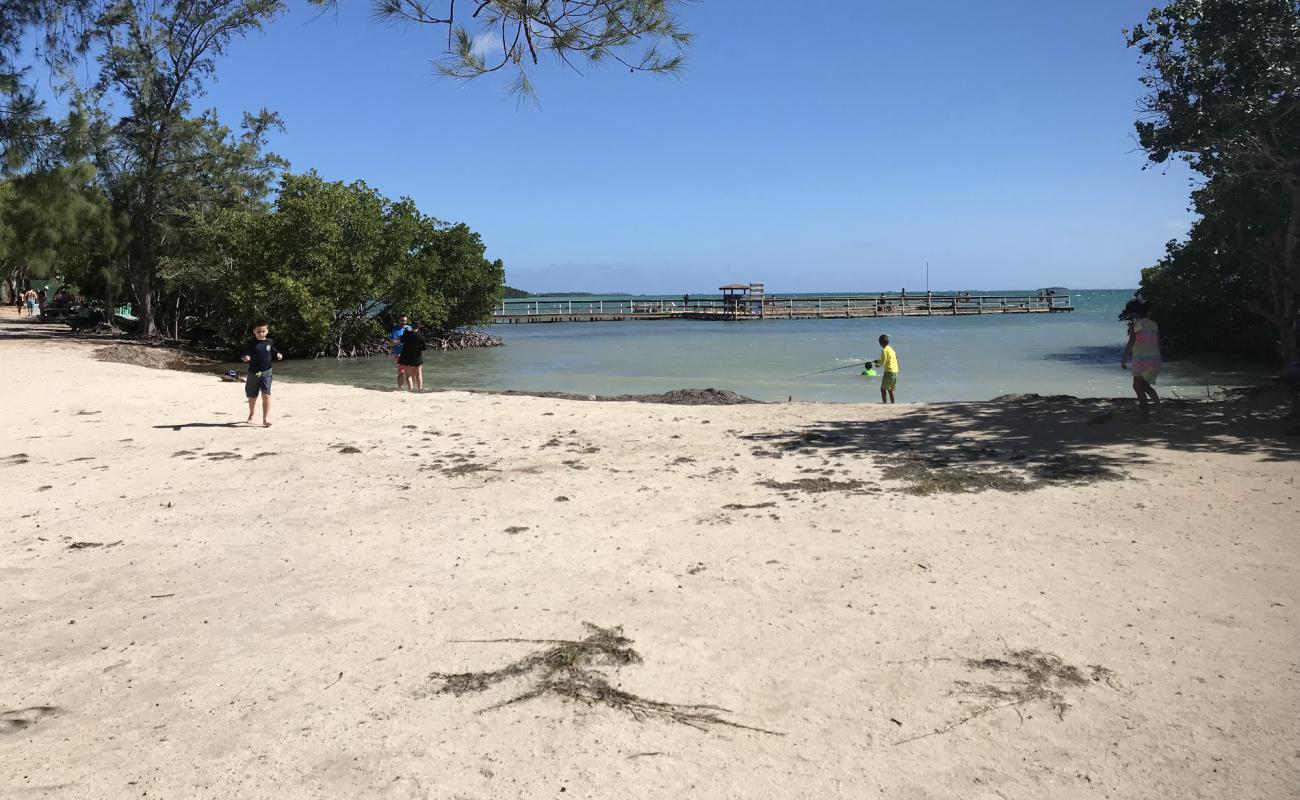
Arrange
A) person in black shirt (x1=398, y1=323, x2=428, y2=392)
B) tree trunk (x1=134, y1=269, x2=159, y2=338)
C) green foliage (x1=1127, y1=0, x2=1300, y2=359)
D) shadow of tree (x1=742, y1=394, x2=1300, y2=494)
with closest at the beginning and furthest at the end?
shadow of tree (x1=742, y1=394, x2=1300, y2=494) → green foliage (x1=1127, y1=0, x2=1300, y2=359) → person in black shirt (x1=398, y1=323, x2=428, y2=392) → tree trunk (x1=134, y1=269, x2=159, y2=338)

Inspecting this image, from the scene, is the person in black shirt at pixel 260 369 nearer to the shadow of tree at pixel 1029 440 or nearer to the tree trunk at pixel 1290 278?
the shadow of tree at pixel 1029 440

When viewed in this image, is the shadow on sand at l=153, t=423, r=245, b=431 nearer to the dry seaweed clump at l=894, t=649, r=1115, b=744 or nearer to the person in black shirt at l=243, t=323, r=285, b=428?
the person in black shirt at l=243, t=323, r=285, b=428

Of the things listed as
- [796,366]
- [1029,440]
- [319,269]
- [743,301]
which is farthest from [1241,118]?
[743,301]

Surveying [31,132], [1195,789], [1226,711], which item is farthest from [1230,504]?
[31,132]

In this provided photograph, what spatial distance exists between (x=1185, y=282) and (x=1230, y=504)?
2263 cm

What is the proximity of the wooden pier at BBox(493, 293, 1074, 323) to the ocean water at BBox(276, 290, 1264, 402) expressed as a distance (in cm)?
1407

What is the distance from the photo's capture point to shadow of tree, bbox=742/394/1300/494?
Result: 757cm

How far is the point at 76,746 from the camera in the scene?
3.08 m

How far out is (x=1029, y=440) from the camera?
8984 mm

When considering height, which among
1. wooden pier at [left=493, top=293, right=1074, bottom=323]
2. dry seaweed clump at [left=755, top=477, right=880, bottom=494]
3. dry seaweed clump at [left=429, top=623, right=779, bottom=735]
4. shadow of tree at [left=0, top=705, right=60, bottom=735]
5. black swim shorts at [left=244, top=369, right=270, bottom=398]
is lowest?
dry seaweed clump at [left=429, top=623, right=779, bottom=735]

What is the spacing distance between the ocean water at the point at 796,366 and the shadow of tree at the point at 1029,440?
5.07 metres

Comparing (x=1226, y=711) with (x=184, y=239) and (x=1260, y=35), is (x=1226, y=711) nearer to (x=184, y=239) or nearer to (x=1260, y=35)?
(x=1260, y=35)

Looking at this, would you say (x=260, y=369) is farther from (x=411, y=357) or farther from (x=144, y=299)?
(x=144, y=299)

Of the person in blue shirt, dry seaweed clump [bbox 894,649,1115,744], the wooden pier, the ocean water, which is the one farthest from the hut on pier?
dry seaweed clump [bbox 894,649,1115,744]
